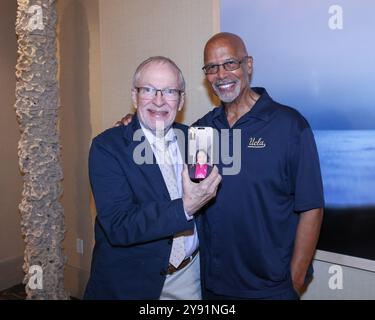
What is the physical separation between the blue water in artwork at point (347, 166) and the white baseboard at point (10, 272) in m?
3.12

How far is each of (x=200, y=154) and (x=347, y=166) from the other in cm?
87

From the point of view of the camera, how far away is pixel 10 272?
359 cm

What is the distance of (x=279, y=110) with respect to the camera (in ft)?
5.20

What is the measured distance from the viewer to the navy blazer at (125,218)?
1.43 meters

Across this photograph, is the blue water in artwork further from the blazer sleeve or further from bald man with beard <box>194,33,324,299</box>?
the blazer sleeve

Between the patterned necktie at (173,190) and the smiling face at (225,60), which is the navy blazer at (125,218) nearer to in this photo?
the patterned necktie at (173,190)

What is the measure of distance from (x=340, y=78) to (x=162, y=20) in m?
1.30

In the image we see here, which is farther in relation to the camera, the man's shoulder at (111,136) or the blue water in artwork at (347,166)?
the blue water in artwork at (347,166)

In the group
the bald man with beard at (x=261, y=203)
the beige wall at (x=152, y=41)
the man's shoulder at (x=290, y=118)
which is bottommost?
the bald man with beard at (x=261, y=203)

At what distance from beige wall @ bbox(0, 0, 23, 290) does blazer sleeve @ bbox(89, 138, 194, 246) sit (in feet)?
8.09

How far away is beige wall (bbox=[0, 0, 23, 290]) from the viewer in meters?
3.48

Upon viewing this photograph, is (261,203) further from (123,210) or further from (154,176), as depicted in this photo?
(123,210)

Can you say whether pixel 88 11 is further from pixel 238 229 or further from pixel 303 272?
pixel 303 272

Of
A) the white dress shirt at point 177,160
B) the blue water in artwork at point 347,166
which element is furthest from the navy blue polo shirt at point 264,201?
the blue water in artwork at point 347,166
